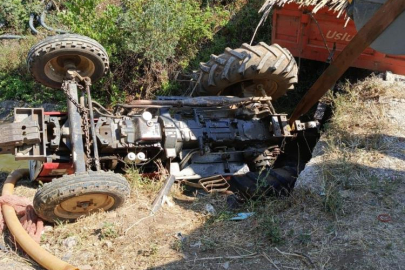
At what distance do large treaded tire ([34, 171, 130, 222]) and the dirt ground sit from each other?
0.21 m

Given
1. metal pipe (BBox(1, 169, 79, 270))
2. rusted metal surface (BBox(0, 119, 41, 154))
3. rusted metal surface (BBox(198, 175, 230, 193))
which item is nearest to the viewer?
metal pipe (BBox(1, 169, 79, 270))

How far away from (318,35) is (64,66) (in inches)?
141

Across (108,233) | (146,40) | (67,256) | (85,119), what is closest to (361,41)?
(85,119)

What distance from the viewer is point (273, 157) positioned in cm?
603

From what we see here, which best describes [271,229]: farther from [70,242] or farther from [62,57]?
[62,57]

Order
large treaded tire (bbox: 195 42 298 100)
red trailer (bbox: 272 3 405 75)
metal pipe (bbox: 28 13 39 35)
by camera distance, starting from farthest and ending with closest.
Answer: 1. metal pipe (bbox: 28 13 39 35)
2. red trailer (bbox: 272 3 405 75)
3. large treaded tire (bbox: 195 42 298 100)

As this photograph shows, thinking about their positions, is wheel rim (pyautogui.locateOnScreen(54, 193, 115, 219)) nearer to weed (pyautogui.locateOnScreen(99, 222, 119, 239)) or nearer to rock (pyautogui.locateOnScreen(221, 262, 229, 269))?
weed (pyautogui.locateOnScreen(99, 222, 119, 239))

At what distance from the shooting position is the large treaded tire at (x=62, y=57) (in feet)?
17.2

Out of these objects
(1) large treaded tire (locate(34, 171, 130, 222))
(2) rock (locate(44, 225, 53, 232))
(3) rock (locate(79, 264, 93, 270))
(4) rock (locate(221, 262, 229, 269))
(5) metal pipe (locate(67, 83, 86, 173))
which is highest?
(5) metal pipe (locate(67, 83, 86, 173))

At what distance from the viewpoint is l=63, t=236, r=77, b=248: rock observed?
4.31 meters

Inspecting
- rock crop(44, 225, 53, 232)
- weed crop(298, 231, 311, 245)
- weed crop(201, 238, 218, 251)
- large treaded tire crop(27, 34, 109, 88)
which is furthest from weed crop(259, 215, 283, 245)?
large treaded tire crop(27, 34, 109, 88)

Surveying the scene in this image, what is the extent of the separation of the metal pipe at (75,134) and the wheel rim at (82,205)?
0.90 ft

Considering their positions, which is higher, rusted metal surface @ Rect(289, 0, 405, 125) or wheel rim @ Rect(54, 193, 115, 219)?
rusted metal surface @ Rect(289, 0, 405, 125)

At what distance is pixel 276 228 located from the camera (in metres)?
4.21
